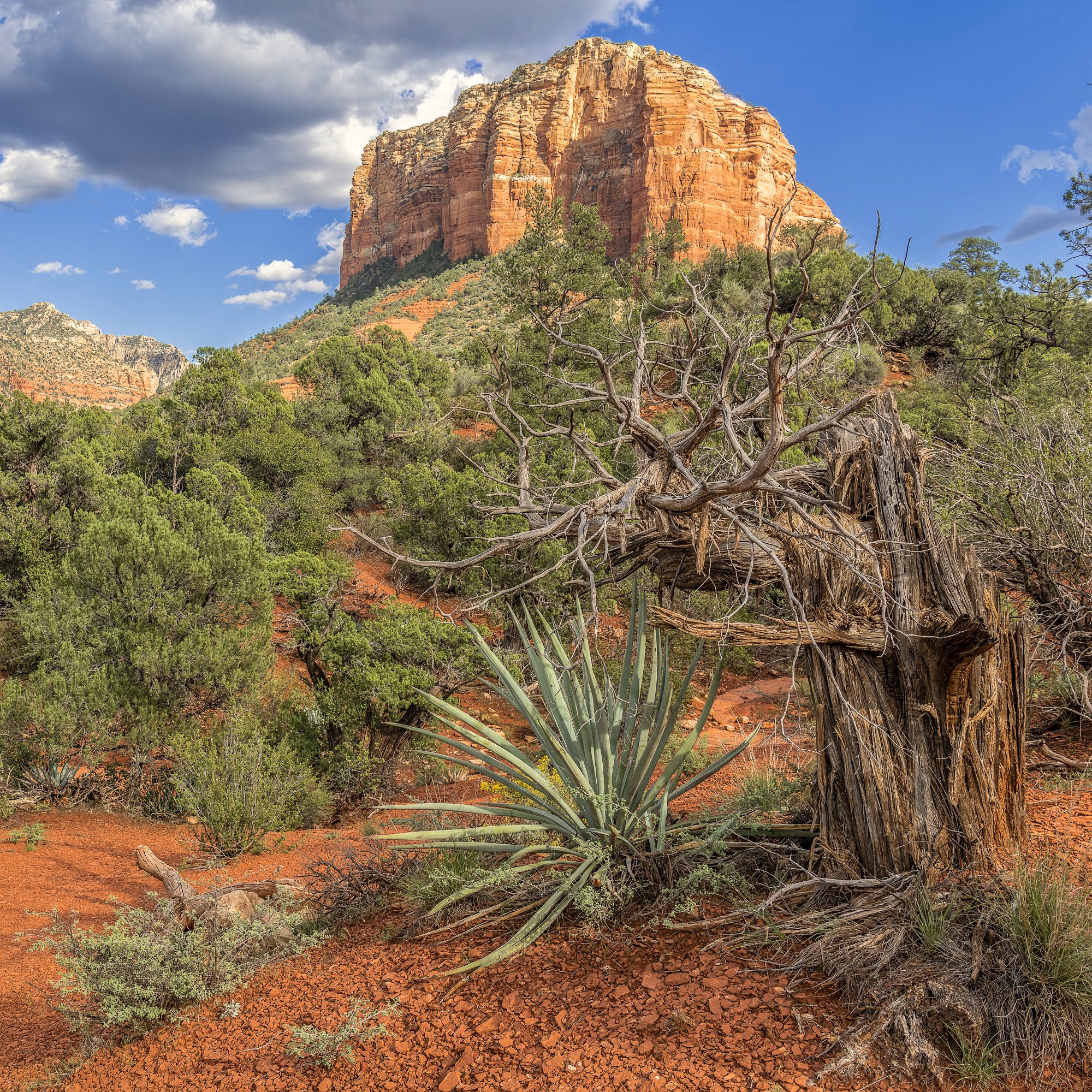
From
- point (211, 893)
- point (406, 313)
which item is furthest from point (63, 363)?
point (211, 893)

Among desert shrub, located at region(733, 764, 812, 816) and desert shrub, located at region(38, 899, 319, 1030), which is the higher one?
desert shrub, located at region(733, 764, 812, 816)

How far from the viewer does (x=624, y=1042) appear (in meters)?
2.51

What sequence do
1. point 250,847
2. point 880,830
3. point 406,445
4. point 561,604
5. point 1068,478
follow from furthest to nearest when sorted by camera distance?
1. point 406,445
2. point 561,604
3. point 250,847
4. point 1068,478
5. point 880,830

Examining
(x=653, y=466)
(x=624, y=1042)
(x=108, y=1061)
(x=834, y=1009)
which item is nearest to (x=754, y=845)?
(x=834, y=1009)

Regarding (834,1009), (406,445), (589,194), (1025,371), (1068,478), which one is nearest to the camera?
(834,1009)

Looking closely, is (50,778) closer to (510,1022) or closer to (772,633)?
(510,1022)

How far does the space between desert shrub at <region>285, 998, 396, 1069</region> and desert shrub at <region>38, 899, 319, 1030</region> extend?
0.70m

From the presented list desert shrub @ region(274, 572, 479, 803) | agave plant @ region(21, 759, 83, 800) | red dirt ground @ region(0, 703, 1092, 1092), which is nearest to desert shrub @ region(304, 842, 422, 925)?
red dirt ground @ region(0, 703, 1092, 1092)

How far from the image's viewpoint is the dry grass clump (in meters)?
2.23

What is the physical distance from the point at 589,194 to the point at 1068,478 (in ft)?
226

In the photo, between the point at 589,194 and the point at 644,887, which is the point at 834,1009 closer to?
the point at 644,887

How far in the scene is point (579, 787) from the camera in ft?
11.8

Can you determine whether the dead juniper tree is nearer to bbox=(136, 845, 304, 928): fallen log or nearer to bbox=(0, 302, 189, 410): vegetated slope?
bbox=(136, 845, 304, 928): fallen log

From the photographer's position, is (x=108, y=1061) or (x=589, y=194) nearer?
(x=108, y=1061)
